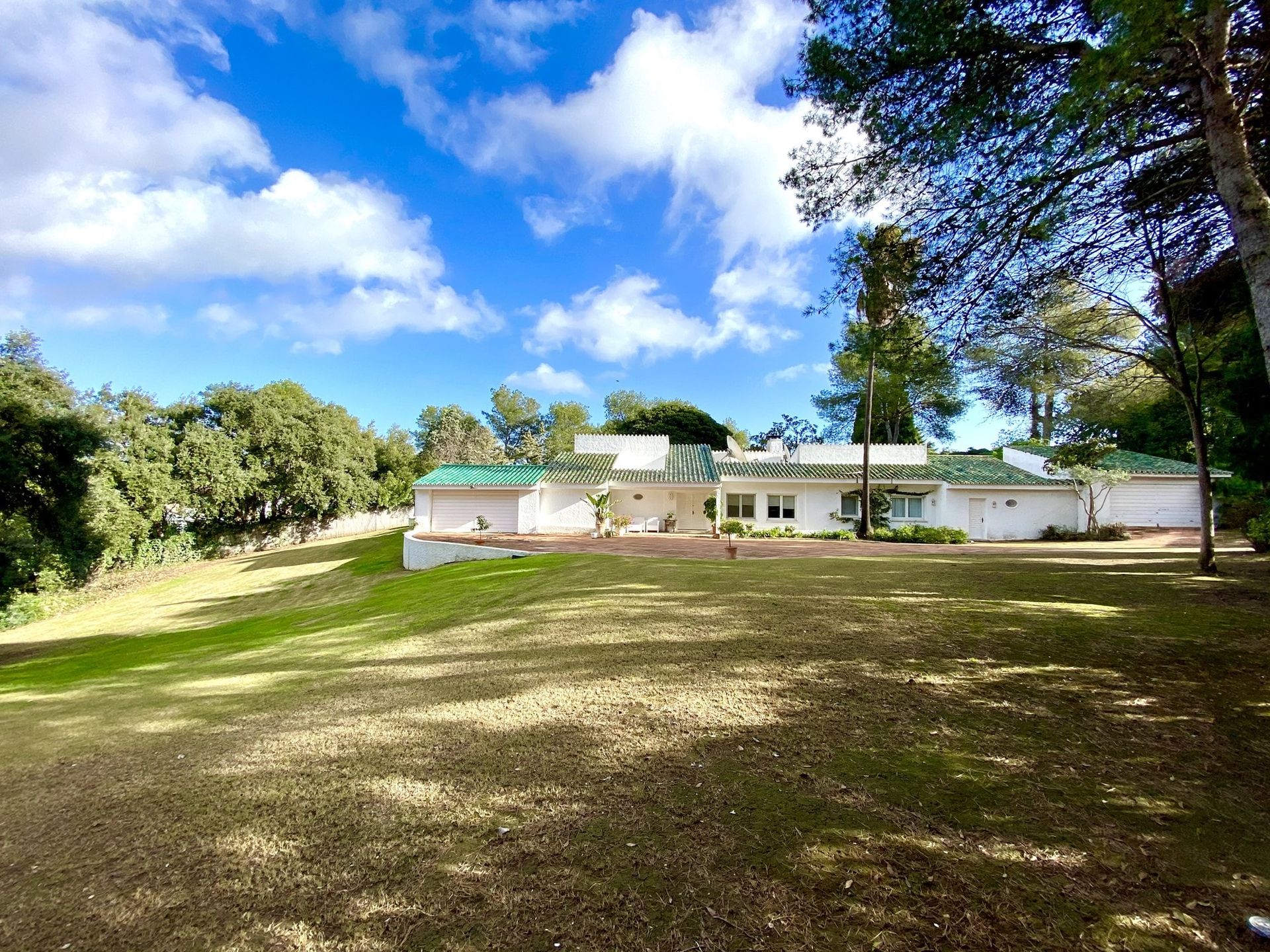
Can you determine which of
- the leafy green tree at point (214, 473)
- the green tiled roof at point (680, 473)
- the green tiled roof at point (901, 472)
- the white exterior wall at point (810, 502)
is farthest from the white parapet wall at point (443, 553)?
the leafy green tree at point (214, 473)

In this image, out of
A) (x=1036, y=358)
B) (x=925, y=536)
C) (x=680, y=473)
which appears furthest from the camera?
(x=680, y=473)

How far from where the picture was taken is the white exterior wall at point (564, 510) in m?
25.6

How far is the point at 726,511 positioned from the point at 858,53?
21185 millimetres

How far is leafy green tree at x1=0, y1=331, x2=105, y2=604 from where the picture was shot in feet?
Answer: 51.9

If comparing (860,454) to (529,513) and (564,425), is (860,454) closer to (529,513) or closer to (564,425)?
(529,513)

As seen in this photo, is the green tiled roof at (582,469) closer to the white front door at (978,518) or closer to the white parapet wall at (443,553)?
the white parapet wall at (443,553)

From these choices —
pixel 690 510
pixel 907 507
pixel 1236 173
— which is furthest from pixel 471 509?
pixel 1236 173

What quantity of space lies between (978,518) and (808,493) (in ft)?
25.2

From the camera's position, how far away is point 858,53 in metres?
6.27

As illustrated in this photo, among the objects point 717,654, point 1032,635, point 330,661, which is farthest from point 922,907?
point 330,661

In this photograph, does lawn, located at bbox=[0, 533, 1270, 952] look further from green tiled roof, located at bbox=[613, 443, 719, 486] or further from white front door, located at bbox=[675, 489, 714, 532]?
white front door, located at bbox=[675, 489, 714, 532]

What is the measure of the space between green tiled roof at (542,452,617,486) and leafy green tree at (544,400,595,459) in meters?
22.3

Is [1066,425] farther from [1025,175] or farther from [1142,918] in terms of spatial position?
[1142,918]

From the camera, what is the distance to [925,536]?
21594 millimetres
